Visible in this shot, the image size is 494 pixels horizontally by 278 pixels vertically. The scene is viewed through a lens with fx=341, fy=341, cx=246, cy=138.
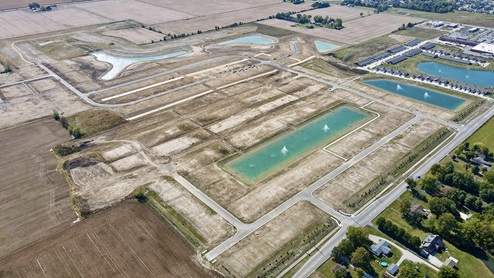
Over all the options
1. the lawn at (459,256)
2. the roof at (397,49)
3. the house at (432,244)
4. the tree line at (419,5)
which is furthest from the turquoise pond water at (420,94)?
the tree line at (419,5)

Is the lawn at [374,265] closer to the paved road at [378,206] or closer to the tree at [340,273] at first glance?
the paved road at [378,206]

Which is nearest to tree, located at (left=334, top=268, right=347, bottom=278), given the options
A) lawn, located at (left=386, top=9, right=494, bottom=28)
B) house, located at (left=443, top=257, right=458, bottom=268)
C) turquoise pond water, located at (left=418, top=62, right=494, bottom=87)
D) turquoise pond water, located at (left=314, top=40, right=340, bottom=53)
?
house, located at (left=443, top=257, right=458, bottom=268)

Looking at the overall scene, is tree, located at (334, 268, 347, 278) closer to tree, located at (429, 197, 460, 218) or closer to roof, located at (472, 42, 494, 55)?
tree, located at (429, 197, 460, 218)

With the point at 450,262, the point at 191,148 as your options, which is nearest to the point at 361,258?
the point at 450,262

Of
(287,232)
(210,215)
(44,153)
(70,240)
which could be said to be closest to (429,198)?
(287,232)

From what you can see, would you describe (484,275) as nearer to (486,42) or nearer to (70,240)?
(70,240)

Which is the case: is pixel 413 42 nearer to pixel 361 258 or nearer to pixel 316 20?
pixel 316 20
